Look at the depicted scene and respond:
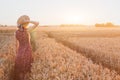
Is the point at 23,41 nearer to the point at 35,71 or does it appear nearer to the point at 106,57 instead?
the point at 35,71

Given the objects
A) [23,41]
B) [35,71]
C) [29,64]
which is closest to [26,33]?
[23,41]

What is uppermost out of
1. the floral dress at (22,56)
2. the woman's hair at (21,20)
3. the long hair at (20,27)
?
the woman's hair at (21,20)

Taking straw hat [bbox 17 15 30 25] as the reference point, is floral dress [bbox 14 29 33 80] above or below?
below

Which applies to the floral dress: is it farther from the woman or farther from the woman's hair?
the woman's hair

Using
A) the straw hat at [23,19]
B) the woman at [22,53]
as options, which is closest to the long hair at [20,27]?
the woman at [22,53]

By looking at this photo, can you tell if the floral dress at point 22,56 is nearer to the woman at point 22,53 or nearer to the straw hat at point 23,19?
the woman at point 22,53

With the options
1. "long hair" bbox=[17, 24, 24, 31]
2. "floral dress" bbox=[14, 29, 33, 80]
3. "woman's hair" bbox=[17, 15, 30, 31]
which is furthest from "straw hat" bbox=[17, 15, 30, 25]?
"floral dress" bbox=[14, 29, 33, 80]

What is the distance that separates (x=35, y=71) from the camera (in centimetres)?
708

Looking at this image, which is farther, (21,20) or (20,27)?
(20,27)

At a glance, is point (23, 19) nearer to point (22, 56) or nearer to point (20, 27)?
point (20, 27)

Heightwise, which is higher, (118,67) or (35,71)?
(35,71)

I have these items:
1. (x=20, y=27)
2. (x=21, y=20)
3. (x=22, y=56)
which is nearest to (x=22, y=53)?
(x=22, y=56)

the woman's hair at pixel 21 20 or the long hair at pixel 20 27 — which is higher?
the woman's hair at pixel 21 20

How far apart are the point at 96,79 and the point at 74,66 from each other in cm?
114
